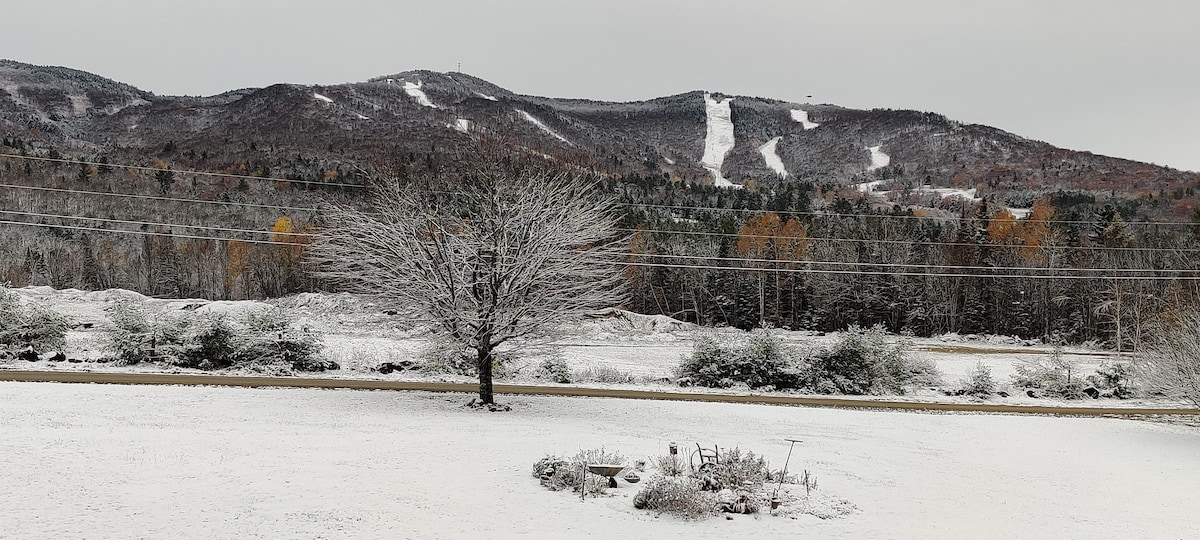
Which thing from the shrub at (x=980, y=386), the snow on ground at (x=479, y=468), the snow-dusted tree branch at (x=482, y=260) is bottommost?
the shrub at (x=980, y=386)

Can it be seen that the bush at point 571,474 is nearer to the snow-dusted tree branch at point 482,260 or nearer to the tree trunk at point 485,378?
the snow-dusted tree branch at point 482,260

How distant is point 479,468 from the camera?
1310cm

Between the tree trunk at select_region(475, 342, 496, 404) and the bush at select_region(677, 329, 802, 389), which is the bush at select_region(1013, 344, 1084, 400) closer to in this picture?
the bush at select_region(677, 329, 802, 389)

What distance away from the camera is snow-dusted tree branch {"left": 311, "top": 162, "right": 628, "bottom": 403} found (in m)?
21.3

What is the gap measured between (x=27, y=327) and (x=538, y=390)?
20268 mm

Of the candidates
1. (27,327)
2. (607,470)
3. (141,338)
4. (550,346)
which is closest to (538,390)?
(550,346)

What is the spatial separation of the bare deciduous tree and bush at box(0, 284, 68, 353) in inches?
1580

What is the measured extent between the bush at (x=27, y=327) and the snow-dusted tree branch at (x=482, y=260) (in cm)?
1547

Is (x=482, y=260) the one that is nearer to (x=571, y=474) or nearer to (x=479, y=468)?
(x=479, y=468)

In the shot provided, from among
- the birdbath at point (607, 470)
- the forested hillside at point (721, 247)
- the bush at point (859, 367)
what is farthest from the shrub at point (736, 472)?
the bush at point (859, 367)

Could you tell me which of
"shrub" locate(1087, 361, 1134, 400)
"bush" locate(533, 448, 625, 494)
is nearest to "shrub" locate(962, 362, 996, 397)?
"shrub" locate(1087, 361, 1134, 400)

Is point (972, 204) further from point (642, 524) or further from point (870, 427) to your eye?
point (642, 524)

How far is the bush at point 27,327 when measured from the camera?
96.3 ft

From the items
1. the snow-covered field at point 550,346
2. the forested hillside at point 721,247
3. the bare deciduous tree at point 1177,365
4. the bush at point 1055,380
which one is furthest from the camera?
the forested hillside at point 721,247
